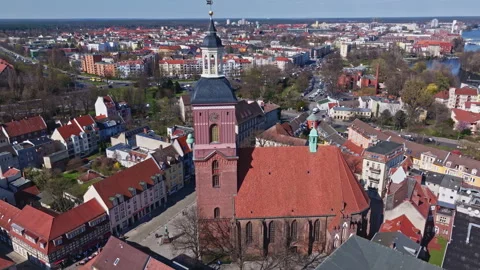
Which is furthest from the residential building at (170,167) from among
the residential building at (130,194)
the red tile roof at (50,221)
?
the red tile roof at (50,221)

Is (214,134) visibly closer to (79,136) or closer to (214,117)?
(214,117)

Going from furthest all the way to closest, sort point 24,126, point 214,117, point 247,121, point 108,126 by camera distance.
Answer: point 108,126
point 247,121
point 24,126
point 214,117

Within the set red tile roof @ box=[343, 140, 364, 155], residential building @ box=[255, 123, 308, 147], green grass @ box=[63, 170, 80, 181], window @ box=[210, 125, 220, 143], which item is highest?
window @ box=[210, 125, 220, 143]

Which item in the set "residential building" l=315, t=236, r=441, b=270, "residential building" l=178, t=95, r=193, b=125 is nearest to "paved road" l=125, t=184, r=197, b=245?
"residential building" l=315, t=236, r=441, b=270

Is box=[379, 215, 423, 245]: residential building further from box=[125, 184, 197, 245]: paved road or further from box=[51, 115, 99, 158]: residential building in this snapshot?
box=[51, 115, 99, 158]: residential building

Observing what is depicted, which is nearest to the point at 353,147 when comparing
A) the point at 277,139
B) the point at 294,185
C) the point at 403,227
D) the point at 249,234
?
the point at 277,139

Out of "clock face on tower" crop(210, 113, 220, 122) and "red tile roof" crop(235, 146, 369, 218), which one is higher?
"clock face on tower" crop(210, 113, 220, 122)
